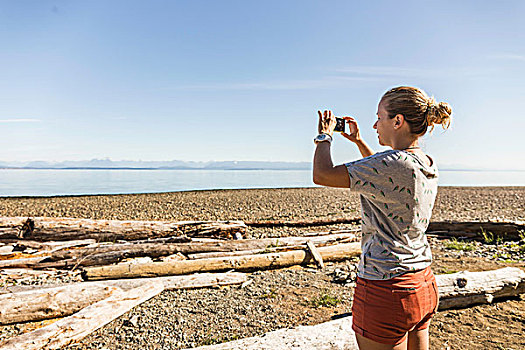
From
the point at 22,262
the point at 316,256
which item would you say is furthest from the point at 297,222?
the point at 22,262

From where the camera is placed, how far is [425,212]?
2.27 metres

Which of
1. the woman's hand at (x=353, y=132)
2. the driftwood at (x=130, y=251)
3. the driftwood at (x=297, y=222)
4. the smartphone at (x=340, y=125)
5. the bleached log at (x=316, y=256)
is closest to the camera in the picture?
the smartphone at (x=340, y=125)

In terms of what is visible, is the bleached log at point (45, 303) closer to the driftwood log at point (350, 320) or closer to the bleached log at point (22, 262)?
the driftwood log at point (350, 320)

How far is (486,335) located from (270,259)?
4.25 m

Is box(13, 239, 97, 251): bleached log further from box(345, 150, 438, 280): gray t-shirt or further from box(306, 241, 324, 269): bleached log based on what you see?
box(345, 150, 438, 280): gray t-shirt

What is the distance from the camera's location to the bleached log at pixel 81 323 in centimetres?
438

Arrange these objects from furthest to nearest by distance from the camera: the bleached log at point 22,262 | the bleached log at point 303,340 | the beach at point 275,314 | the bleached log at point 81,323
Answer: the bleached log at point 22,262 < the beach at point 275,314 < the bleached log at point 81,323 < the bleached log at point 303,340

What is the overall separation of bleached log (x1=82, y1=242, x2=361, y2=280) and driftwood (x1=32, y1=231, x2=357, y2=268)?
82 cm

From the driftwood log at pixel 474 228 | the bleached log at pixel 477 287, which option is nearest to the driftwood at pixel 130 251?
the driftwood log at pixel 474 228

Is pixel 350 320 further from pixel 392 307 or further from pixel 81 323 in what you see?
pixel 81 323

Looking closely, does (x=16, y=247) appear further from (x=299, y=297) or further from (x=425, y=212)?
(x=425, y=212)

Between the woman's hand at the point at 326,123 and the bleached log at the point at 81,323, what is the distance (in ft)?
13.8

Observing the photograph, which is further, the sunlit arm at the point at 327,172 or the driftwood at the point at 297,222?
the driftwood at the point at 297,222

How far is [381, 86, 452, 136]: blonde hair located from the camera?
2.17 m
